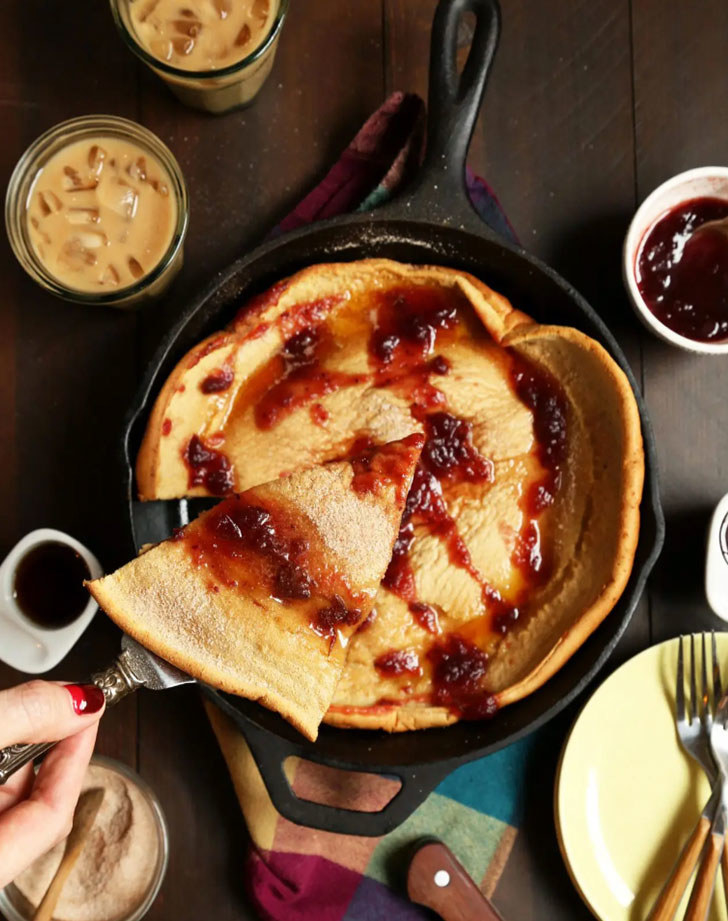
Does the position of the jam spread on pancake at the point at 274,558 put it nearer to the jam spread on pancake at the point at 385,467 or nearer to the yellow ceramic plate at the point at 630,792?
the jam spread on pancake at the point at 385,467

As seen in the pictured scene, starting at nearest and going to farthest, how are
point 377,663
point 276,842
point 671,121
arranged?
1. point 377,663
2. point 276,842
3. point 671,121

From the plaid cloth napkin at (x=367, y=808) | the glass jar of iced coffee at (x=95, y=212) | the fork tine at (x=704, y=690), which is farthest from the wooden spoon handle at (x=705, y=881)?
the glass jar of iced coffee at (x=95, y=212)

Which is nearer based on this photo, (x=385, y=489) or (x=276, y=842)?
(x=385, y=489)

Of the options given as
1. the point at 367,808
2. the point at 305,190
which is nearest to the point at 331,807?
the point at 367,808

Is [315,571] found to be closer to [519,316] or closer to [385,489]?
[385,489]

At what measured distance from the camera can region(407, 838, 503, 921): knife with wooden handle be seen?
2.85m

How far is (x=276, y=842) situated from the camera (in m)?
2.92

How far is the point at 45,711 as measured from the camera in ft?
6.90

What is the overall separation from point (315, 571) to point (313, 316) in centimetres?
77

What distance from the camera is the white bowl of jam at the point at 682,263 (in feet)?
9.26

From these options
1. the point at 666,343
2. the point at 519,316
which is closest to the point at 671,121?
the point at 666,343

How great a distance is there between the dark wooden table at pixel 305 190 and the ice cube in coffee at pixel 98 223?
246 millimetres

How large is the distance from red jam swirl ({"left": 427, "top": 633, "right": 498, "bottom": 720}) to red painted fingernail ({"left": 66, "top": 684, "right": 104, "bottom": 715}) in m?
0.93

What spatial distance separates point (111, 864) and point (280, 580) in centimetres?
115
